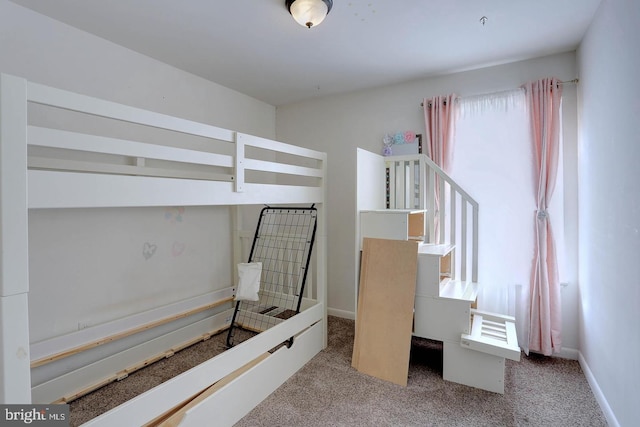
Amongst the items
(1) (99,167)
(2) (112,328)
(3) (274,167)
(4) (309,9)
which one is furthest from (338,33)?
(2) (112,328)

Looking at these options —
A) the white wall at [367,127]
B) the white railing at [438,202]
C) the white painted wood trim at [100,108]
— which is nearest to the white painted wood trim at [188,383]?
the white painted wood trim at [100,108]

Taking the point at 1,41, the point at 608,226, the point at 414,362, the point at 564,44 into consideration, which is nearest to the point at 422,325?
the point at 414,362

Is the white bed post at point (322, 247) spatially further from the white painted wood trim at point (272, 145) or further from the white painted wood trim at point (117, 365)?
the white painted wood trim at point (117, 365)

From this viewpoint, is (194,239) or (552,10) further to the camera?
(194,239)

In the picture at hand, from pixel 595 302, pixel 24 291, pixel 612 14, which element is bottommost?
pixel 595 302

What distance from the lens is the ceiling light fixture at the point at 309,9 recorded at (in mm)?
1768

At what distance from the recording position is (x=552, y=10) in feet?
6.30

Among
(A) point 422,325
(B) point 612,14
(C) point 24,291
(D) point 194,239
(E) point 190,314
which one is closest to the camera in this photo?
(C) point 24,291

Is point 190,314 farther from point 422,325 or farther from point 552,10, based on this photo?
point 552,10

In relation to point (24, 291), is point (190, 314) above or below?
below

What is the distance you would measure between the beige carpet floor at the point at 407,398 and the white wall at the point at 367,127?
594mm

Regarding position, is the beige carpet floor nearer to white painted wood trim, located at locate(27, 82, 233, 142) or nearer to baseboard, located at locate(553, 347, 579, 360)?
baseboard, located at locate(553, 347, 579, 360)

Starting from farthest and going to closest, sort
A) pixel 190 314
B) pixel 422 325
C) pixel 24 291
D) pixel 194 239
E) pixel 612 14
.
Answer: pixel 194 239, pixel 190 314, pixel 422 325, pixel 612 14, pixel 24 291

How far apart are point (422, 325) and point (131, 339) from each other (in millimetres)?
2226
